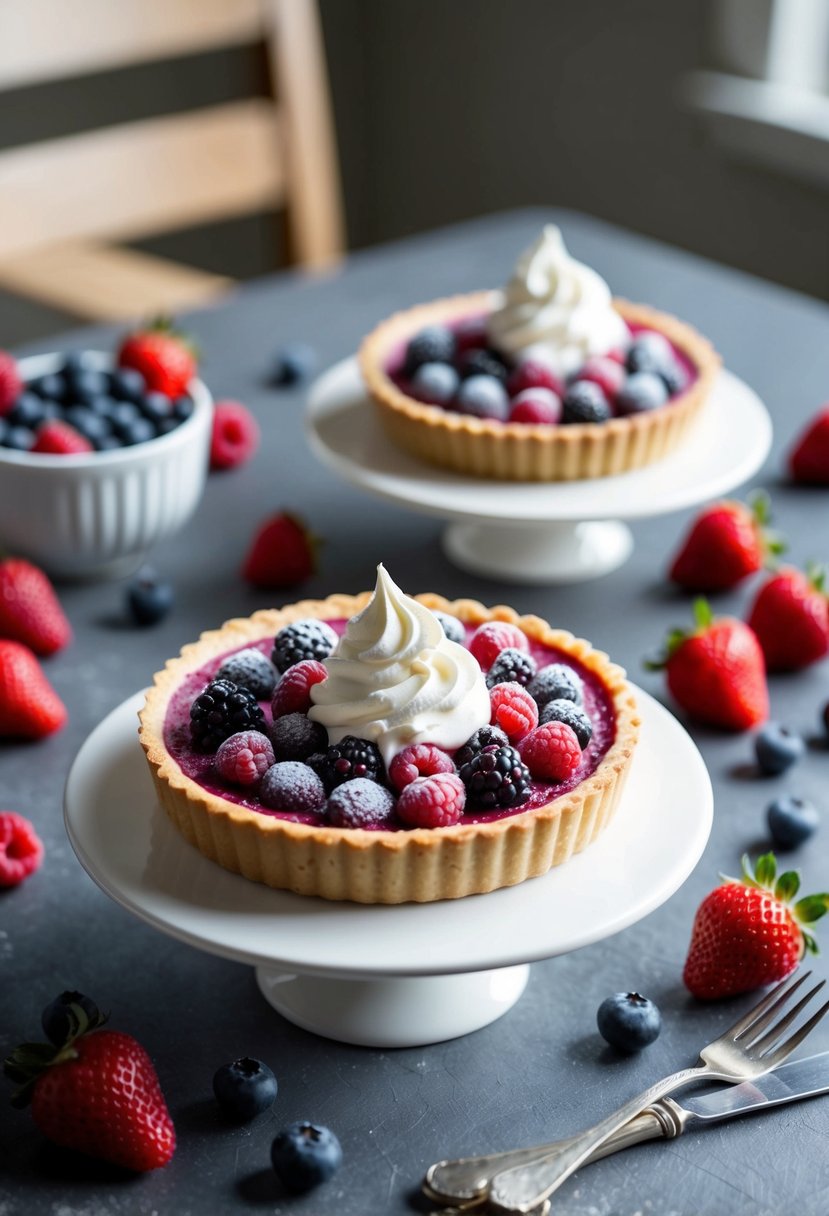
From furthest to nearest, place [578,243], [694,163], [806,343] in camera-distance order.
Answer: [694,163] → [578,243] → [806,343]

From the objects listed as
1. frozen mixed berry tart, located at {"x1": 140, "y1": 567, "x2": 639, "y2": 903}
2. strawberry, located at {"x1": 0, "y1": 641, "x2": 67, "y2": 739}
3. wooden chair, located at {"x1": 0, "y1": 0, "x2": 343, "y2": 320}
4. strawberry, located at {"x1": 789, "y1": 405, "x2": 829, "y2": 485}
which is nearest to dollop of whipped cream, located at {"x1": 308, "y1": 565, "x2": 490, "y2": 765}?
frozen mixed berry tart, located at {"x1": 140, "y1": 567, "x2": 639, "y2": 903}

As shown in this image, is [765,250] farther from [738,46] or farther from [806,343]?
[806,343]

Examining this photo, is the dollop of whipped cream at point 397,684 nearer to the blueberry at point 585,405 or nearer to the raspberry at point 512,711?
the raspberry at point 512,711

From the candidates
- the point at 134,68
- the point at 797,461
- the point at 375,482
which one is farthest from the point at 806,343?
the point at 134,68

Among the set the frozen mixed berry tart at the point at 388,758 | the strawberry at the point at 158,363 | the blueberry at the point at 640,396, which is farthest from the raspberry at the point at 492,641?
the strawberry at the point at 158,363

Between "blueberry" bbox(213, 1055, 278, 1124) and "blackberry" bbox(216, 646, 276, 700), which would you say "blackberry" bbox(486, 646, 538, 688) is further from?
"blueberry" bbox(213, 1055, 278, 1124)
